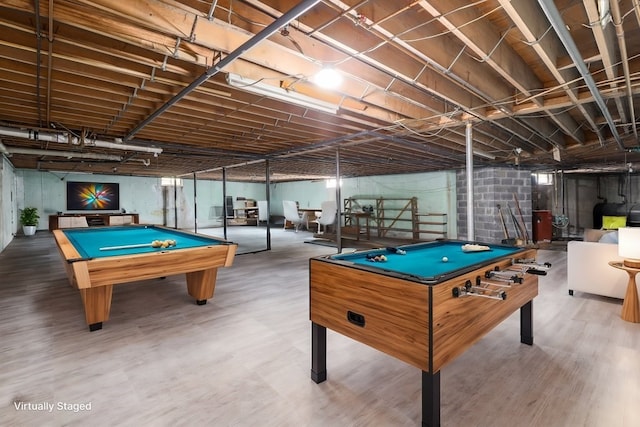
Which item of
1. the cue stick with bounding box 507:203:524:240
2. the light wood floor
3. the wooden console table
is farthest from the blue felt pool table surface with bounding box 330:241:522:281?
the wooden console table

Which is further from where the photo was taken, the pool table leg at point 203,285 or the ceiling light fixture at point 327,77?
the pool table leg at point 203,285

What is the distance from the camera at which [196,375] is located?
2.25 m

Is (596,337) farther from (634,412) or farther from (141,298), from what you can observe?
(141,298)

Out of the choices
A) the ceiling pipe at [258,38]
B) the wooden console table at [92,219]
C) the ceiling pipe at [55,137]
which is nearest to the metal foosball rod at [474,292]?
the ceiling pipe at [258,38]

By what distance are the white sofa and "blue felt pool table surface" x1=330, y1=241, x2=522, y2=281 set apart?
1.99 meters

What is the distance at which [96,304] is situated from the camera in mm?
2969

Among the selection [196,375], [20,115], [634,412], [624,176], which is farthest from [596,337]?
[624,176]

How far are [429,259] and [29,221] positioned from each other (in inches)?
495

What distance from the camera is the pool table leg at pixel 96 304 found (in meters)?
2.94

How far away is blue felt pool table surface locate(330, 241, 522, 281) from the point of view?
1905 millimetres

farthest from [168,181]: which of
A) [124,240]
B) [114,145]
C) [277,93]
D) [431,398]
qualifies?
[431,398]

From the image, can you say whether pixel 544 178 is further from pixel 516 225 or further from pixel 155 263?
pixel 155 263

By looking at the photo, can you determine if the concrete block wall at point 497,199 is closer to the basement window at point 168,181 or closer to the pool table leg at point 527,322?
the pool table leg at point 527,322

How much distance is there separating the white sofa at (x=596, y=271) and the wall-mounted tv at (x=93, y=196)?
1394 centimetres
